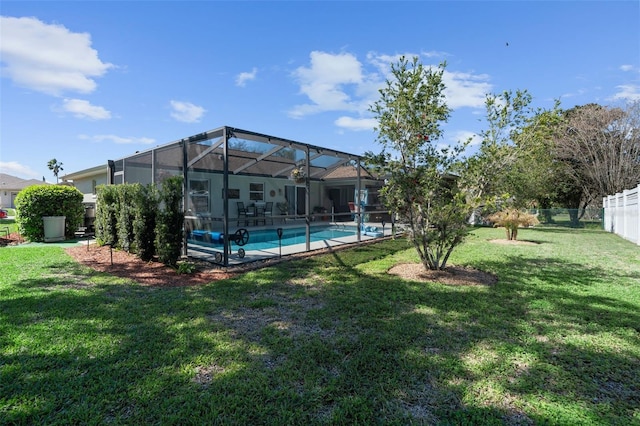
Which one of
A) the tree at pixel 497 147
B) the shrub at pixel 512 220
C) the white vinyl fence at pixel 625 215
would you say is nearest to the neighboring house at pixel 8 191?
the tree at pixel 497 147

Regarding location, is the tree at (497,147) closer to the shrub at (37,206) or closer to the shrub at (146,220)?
the shrub at (146,220)

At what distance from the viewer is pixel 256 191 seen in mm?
16266

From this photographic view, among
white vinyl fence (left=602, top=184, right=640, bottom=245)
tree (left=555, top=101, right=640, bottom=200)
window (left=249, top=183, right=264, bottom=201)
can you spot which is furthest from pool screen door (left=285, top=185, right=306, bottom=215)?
tree (left=555, top=101, right=640, bottom=200)

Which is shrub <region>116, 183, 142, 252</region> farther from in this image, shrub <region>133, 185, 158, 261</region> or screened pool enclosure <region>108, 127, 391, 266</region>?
screened pool enclosure <region>108, 127, 391, 266</region>

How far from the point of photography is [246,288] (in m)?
5.22

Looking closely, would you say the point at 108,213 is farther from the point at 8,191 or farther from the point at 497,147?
the point at 8,191

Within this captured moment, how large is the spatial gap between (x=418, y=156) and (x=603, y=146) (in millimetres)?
21261

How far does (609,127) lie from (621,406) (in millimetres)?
24742

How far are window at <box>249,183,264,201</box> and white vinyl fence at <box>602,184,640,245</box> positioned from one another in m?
16.0

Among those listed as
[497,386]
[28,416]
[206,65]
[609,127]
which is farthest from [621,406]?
[609,127]

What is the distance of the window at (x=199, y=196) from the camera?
8.03 metres

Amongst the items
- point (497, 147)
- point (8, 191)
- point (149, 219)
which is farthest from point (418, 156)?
point (8, 191)

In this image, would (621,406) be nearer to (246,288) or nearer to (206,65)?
(246,288)

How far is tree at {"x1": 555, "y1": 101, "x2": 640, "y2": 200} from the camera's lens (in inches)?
728
